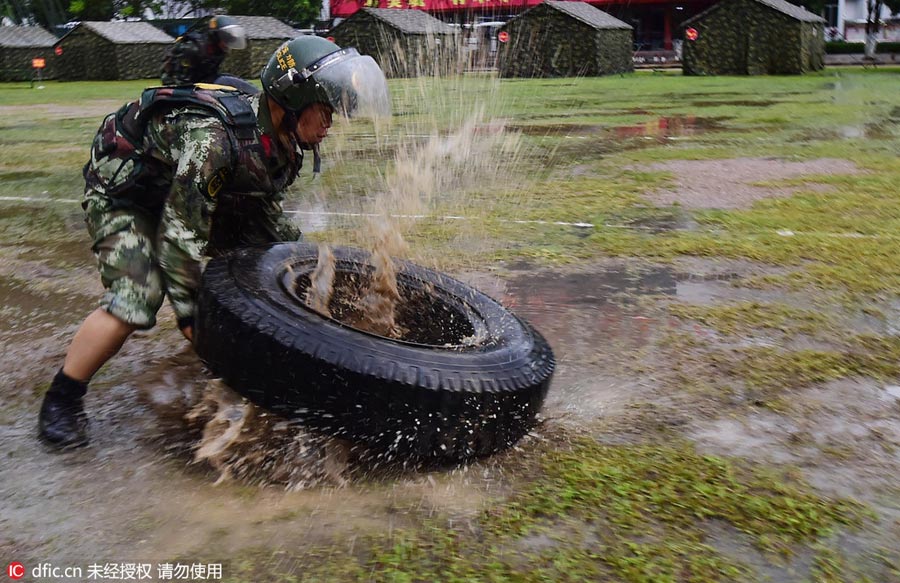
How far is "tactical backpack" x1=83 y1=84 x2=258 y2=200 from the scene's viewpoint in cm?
312

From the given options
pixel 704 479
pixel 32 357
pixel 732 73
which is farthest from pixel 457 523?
pixel 732 73

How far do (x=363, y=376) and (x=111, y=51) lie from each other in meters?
30.8

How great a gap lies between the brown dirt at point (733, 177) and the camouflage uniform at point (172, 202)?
4.71 meters

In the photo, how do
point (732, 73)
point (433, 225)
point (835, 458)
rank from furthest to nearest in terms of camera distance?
point (732, 73) → point (433, 225) → point (835, 458)

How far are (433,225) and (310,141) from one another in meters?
3.24

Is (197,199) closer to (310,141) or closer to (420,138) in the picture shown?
(310,141)

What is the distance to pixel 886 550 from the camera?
2441 millimetres

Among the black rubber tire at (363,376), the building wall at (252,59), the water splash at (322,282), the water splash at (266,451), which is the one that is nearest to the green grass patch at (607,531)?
the black rubber tire at (363,376)

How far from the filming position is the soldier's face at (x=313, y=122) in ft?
10.6

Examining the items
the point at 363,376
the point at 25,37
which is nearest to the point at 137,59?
the point at 25,37

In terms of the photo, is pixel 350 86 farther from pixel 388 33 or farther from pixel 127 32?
pixel 127 32

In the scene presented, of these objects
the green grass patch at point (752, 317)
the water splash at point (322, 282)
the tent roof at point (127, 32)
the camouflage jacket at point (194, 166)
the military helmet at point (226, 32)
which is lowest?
the green grass patch at point (752, 317)

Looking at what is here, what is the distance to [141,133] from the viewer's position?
3.24 meters

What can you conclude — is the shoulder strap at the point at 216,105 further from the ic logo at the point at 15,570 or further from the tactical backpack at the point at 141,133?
the ic logo at the point at 15,570
